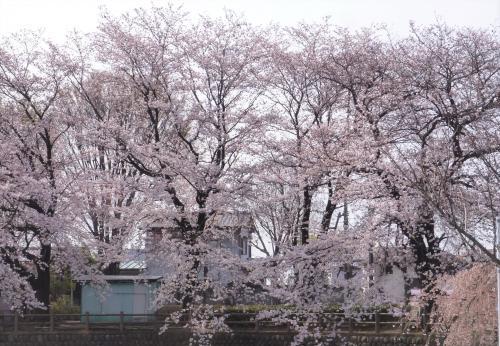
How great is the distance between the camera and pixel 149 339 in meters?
25.2

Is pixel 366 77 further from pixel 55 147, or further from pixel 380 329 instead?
pixel 55 147

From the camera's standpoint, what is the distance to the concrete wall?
24.5m

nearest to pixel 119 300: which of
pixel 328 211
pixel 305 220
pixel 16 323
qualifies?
pixel 16 323

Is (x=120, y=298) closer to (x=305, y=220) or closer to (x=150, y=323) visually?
(x=150, y=323)

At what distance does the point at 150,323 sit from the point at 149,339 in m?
0.66

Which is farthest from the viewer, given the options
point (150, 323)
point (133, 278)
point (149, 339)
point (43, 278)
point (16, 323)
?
point (133, 278)

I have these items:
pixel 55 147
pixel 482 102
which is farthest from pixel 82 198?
pixel 482 102

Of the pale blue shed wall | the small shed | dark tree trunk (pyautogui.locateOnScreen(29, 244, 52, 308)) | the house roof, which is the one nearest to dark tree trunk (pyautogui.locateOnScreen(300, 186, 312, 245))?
the house roof

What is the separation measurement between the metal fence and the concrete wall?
0.79ft

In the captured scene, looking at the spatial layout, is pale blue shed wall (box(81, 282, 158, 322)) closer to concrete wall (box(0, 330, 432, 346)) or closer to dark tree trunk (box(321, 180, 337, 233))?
concrete wall (box(0, 330, 432, 346))

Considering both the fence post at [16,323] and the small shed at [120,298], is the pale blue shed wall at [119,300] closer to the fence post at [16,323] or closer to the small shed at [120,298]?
the small shed at [120,298]

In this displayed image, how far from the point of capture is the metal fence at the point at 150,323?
23.8m

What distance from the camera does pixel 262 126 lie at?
2516 centimetres

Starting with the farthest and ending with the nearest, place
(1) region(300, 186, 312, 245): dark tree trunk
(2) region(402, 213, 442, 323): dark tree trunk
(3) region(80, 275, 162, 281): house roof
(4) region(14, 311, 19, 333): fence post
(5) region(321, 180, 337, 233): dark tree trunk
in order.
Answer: (3) region(80, 275, 162, 281): house roof
(4) region(14, 311, 19, 333): fence post
(1) region(300, 186, 312, 245): dark tree trunk
(5) region(321, 180, 337, 233): dark tree trunk
(2) region(402, 213, 442, 323): dark tree trunk
